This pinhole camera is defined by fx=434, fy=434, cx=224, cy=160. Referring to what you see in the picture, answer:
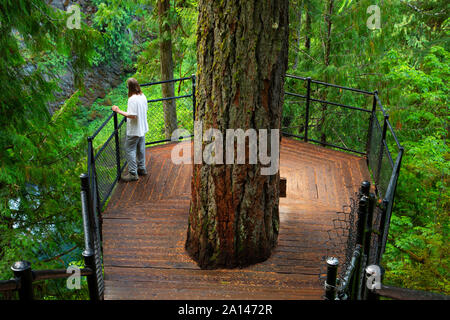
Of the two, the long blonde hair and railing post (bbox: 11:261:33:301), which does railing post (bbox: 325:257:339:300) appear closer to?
railing post (bbox: 11:261:33:301)

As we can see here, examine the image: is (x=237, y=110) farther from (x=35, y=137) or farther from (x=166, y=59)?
(x=166, y=59)

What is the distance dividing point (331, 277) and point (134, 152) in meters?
4.41

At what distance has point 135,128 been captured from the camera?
Answer: 20.7 ft

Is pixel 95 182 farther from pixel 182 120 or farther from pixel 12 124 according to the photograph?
pixel 182 120

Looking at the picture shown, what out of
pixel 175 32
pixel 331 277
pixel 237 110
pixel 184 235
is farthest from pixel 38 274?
pixel 175 32

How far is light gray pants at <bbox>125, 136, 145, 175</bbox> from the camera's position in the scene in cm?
646

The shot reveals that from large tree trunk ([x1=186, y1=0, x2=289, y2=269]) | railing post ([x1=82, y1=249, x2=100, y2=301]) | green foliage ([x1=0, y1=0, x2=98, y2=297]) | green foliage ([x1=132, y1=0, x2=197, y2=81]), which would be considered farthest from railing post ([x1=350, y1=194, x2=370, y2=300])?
green foliage ([x1=132, y1=0, x2=197, y2=81])

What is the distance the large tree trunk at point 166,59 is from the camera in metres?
10.7

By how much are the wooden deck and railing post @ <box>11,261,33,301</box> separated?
77.7 inches

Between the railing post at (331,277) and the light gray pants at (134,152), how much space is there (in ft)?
14.3

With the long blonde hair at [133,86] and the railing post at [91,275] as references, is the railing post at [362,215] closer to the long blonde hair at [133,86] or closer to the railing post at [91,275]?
the railing post at [91,275]
